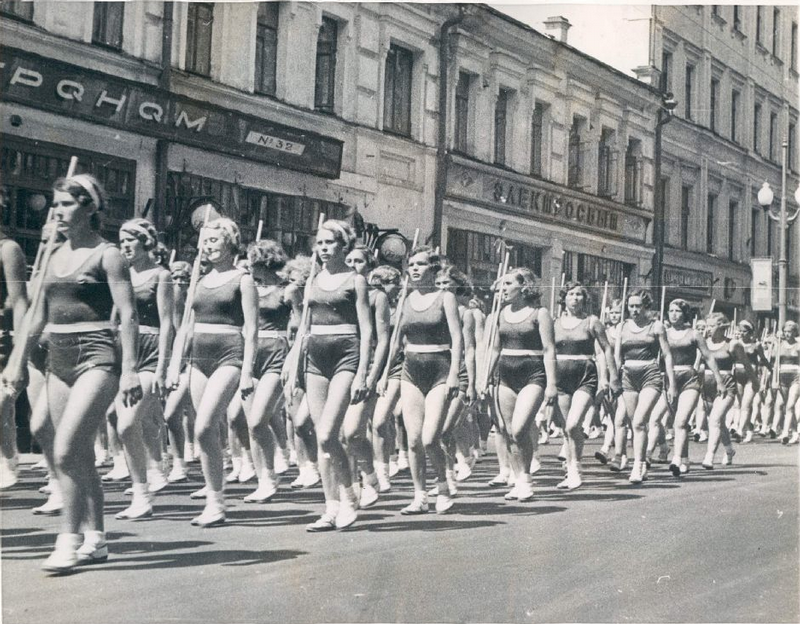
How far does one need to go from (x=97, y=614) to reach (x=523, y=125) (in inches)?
149

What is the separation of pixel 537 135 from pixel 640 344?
2175 millimetres

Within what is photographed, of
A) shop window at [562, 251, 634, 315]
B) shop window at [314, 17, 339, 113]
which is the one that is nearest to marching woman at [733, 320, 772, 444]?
shop window at [562, 251, 634, 315]

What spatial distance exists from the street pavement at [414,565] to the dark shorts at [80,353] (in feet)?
2.85

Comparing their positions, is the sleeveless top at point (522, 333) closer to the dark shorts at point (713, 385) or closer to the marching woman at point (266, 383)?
the marching woman at point (266, 383)

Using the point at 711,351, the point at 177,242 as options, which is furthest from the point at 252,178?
the point at 711,351

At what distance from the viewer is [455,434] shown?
29.9ft

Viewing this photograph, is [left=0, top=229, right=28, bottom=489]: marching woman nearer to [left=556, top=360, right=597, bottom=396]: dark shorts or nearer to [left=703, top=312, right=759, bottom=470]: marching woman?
[left=556, top=360, right=597, bottom=396]: dark shorts

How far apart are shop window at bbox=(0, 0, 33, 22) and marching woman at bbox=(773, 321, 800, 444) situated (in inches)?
184

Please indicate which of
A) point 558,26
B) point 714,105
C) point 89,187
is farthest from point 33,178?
point 714,105

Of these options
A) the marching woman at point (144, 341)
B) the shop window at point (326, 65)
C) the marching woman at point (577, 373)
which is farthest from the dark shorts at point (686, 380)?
the marching woman at point (144, 341)

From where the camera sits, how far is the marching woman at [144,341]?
21.1 feet

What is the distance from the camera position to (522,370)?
26.7 ft

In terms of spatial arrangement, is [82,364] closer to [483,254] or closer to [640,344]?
[483,254]

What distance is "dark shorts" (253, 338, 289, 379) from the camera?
7.49 meters
